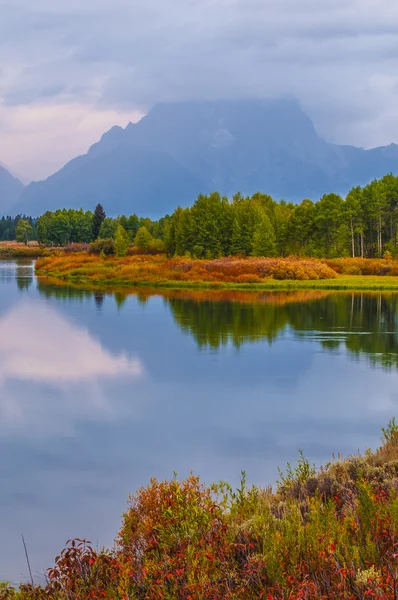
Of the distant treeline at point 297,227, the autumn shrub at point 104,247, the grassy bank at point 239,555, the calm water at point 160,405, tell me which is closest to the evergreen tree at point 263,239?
the distant treeline at point 297,227

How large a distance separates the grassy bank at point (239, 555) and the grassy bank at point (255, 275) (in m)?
46.5

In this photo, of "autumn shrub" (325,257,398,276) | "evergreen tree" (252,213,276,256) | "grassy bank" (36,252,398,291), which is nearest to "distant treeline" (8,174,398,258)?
"evergreen tree" (252,213,276,256)

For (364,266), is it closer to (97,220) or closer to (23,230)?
(97,220)

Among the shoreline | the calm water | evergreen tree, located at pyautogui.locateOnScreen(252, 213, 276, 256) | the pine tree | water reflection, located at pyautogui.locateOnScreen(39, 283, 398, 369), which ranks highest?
the pine tree

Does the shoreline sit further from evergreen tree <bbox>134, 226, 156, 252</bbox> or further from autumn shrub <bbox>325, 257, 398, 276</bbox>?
evergreen tree <bbox>134, 226, 156, 252</bbox>

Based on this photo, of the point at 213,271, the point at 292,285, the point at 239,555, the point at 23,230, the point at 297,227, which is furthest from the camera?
the point at 23,230

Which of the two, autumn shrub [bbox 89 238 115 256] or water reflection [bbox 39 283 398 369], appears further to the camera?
autumn shrub [bbox 89 238 115 256]

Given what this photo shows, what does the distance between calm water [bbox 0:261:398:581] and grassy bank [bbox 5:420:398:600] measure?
6.75ft

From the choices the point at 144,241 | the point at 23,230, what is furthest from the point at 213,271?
the point at 23,230

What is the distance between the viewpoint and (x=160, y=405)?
670 inches

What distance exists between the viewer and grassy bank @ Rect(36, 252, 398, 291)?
55062 millimetres

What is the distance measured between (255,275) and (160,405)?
4230 centimetres

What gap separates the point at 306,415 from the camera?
52.1 feet

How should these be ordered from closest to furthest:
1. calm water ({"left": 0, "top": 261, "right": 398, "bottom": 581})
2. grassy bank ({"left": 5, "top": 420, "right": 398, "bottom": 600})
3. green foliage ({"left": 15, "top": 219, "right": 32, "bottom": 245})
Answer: grassy bank ({"left": 5, "top": 420, "right": 398, "bottom": 600})
calm water ({"left": 0, "top": 261, "right": 398, "bottom": 581})
green foliage ({"left": 15, "top": 219, "right": 32, "bottom": 245})
